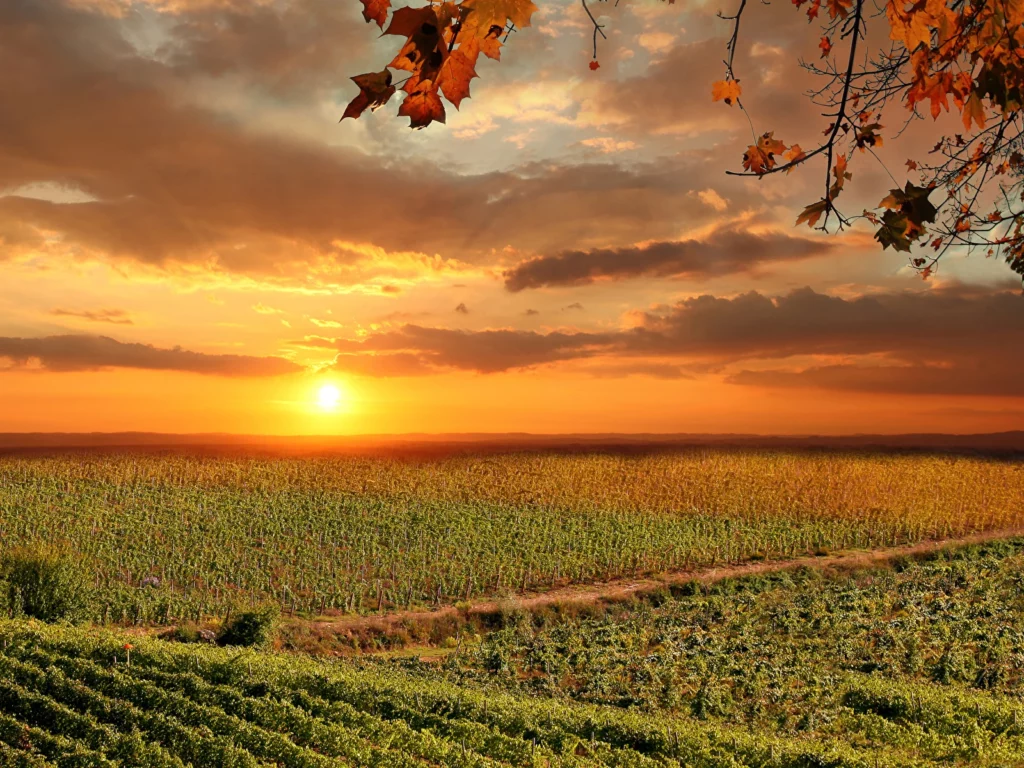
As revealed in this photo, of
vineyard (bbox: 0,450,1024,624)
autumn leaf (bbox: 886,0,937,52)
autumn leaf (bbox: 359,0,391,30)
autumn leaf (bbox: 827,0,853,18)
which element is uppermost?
autumn leaf (bbox: 827,0,853,18)

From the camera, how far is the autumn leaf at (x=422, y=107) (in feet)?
8.46

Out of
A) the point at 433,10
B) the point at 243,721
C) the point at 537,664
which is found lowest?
the point at 537,664

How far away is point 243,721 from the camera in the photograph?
14.5 metres

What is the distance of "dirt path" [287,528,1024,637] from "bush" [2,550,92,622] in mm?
8027

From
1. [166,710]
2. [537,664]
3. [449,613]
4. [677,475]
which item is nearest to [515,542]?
[449,613]

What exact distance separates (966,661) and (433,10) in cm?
2377

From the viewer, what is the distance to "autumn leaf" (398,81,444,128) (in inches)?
102

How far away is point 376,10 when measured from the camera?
2998 millimetres

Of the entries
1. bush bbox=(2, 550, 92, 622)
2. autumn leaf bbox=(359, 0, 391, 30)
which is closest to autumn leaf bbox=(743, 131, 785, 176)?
autumn leaf bbox=(359, 0, 391, 30)

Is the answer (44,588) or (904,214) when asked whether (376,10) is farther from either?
(44,588)

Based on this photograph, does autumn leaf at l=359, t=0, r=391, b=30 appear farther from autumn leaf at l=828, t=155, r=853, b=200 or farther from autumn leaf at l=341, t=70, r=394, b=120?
autumn leaf at l=828, t=155, r=853, b=200

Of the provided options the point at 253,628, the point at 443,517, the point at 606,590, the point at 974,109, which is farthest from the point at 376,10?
the point at 443,517

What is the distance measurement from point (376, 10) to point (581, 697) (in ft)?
62.5

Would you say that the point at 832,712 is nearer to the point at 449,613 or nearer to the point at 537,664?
the point at 537,664
